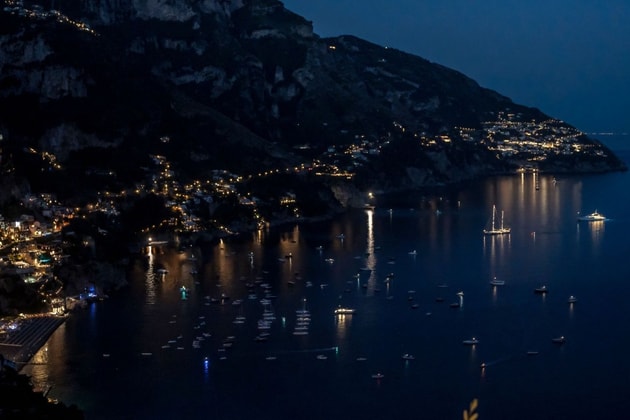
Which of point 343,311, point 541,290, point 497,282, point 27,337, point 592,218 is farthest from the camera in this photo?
point 592,218

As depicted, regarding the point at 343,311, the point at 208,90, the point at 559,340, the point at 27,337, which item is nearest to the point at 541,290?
the point at 559,340

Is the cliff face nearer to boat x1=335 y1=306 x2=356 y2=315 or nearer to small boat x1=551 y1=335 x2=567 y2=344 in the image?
boat x1=335 y1=306 x2=356 y2=315

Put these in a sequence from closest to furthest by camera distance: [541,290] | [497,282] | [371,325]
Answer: [371,325] < [541,290] < [497,282]

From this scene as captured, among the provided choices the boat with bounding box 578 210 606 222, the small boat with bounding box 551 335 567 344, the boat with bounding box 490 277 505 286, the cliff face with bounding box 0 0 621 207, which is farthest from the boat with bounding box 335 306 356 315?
the boat with bounding box 578 210 606 222

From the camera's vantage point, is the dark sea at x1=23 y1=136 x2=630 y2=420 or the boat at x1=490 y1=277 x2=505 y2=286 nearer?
the dark sea at x1=23 y1=136 x2=630 y2=420

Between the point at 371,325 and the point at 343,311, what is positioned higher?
the point at 343,311

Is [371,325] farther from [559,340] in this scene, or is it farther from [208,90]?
[208,90]

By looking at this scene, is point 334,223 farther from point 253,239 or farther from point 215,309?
point 215,309
